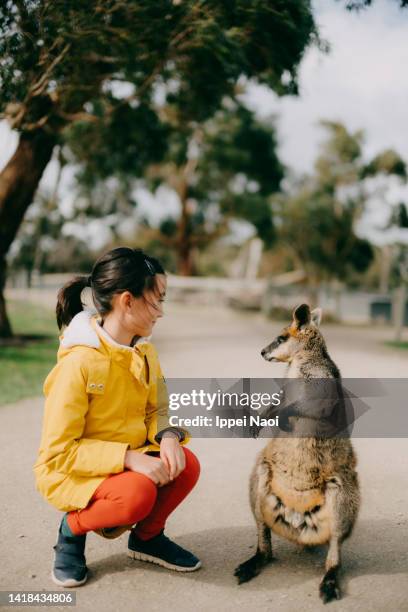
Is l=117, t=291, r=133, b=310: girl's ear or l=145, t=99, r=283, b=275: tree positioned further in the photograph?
l=145, t=99, r=283, b=275: tree

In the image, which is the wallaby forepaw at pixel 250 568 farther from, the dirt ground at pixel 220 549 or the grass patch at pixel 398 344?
the grass patch at pixel 398 344

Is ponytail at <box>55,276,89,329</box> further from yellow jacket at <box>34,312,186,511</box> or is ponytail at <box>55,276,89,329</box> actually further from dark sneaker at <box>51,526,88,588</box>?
dark sneaker at <box>51,526,88,588</box>

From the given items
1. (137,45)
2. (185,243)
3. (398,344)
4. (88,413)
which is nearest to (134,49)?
(137,45)

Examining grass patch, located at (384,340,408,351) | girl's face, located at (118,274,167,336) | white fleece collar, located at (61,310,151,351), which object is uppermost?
girl's face, located at (118,274,167,336)

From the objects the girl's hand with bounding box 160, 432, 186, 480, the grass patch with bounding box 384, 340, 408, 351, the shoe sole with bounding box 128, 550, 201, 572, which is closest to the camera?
the girl's hand with bounding box 160, 432, 186, 480

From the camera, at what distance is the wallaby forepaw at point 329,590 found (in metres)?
2.83

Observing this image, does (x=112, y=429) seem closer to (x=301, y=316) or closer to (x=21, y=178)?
(x=301, y=316)

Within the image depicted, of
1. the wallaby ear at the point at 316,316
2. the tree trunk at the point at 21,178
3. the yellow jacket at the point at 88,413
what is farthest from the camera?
the tree trunk at the point at 21,178

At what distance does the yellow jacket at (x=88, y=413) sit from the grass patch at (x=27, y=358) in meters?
4.80

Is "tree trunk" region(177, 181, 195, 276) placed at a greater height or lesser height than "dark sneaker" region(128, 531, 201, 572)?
greater

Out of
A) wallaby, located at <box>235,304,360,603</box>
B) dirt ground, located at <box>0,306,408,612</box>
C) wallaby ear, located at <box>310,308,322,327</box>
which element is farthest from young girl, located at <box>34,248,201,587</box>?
wallaby ear, located at <box>310,308,322,327</box>

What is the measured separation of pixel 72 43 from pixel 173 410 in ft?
16.8

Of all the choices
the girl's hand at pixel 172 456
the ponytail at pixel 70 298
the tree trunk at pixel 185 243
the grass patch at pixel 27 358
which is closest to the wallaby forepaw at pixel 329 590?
the girl's hand at pixel 172 456

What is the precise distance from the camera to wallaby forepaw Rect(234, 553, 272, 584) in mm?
3014
